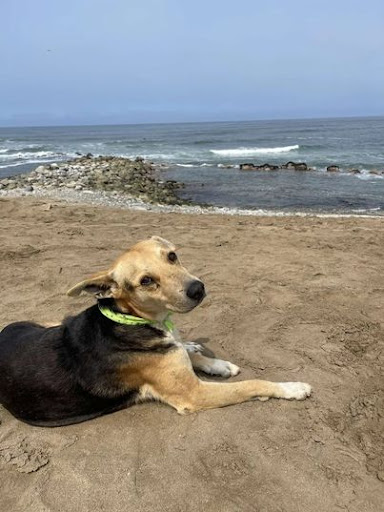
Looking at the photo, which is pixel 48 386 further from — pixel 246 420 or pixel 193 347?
pixel 246 420

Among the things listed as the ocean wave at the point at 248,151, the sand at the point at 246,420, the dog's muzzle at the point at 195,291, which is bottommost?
the ocean wave at the point at 248,151

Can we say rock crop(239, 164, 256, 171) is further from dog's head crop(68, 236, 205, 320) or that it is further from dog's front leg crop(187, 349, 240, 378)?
dog's head crop(68, 236, 205, 320)

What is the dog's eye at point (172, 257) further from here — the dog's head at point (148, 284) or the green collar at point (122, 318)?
the green collar at point (122, 318)

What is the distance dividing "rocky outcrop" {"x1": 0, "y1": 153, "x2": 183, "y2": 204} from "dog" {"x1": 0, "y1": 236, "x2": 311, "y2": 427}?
13.6m

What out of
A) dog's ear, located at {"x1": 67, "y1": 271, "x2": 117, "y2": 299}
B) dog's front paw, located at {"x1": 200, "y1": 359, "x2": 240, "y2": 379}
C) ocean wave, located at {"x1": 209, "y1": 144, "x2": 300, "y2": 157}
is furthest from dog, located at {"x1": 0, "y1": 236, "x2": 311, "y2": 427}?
ocean wave, located at {"x1": 209, "y1": 144, "x2": 300, "y2": 157}

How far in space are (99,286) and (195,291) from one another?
0.81 m

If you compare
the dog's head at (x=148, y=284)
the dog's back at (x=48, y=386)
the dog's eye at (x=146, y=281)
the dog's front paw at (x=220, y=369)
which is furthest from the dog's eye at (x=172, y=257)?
the dog's front paw at (x=220, y=369)

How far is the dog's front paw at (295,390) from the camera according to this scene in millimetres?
4137

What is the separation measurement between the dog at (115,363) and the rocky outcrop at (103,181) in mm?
13597

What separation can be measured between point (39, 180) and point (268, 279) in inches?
700

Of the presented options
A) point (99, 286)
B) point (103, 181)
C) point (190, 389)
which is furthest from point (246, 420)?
point (103, 181)

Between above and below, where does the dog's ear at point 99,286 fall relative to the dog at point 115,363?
above

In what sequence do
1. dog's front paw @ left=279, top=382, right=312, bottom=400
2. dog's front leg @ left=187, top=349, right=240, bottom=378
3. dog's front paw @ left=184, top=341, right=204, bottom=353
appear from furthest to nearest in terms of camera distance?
dog's front paw @ left=184, top=341, right=204, bottom=353 < dog's front leg @ left=187, top=349, right=240, bottom=378 < dog's front paw @ left=279, top=382, right=312, bottom=400

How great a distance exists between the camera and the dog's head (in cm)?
368
